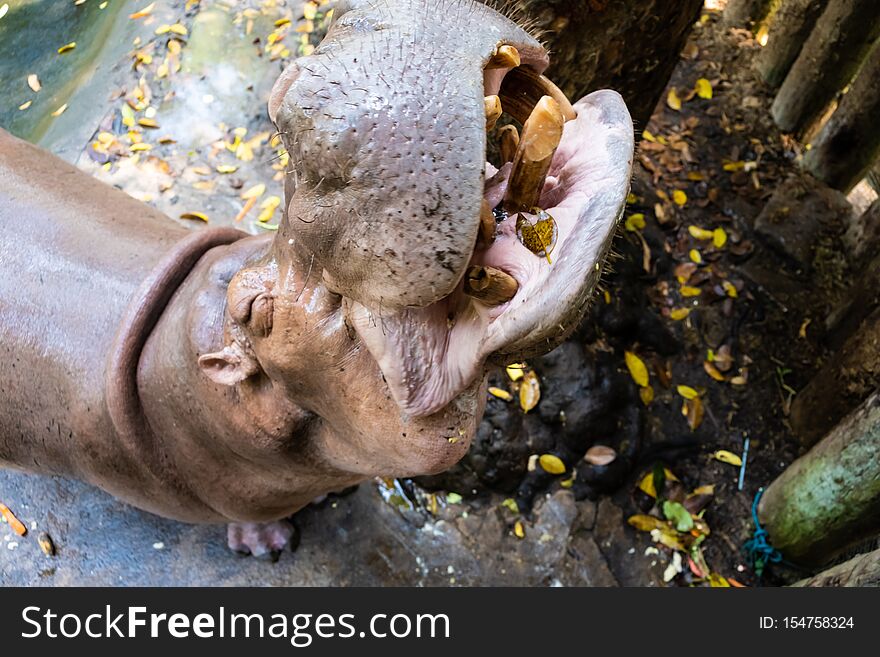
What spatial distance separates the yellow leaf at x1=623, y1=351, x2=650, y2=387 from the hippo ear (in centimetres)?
208

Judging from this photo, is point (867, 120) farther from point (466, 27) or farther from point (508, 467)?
point (466, 27)

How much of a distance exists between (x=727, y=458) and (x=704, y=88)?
224 centimetres

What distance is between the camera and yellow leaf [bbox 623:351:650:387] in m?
3.07

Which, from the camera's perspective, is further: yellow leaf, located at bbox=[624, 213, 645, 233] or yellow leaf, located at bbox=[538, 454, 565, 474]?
yellow leaf, located at bbox=[624, 213, 645, 233]

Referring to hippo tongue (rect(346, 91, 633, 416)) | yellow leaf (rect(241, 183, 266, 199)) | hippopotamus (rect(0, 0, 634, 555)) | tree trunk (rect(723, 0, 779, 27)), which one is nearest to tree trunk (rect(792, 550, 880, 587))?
hippopotamus (rect(0, 0, 634, 555))

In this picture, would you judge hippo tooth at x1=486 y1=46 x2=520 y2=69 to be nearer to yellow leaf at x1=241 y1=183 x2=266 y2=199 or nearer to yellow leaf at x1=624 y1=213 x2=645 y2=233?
yellow leaf at x1=241 y1=183 x2=266 y2=199

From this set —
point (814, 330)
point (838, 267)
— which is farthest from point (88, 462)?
point (838, 267)

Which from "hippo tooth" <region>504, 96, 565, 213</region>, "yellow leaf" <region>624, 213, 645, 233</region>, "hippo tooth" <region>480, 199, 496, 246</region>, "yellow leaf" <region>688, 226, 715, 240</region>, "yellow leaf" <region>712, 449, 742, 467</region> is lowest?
"yellow leaf" <region>712, 449, 742, 467</region>

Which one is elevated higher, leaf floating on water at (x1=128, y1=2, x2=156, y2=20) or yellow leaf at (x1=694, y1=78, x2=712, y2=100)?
yellow leaf at (x1=694, y1=78, x2=712, y2=100)

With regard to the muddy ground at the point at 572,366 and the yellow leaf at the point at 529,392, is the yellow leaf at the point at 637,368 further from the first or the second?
the yellow leaf at the point at 529,392

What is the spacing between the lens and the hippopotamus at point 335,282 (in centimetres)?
82

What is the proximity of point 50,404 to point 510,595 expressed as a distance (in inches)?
50.9

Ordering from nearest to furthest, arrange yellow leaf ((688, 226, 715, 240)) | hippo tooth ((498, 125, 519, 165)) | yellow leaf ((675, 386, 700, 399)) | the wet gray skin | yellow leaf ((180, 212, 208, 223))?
the wet gray skin
hippo tooth ((498, 125, 519, 165))
yellow leaf ((180, 212, 208, 223))
yellow leaf ((675, 386, 700, 399))
yellow leaf ((688, 226, 715, 240))

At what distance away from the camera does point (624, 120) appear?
3.06ft
